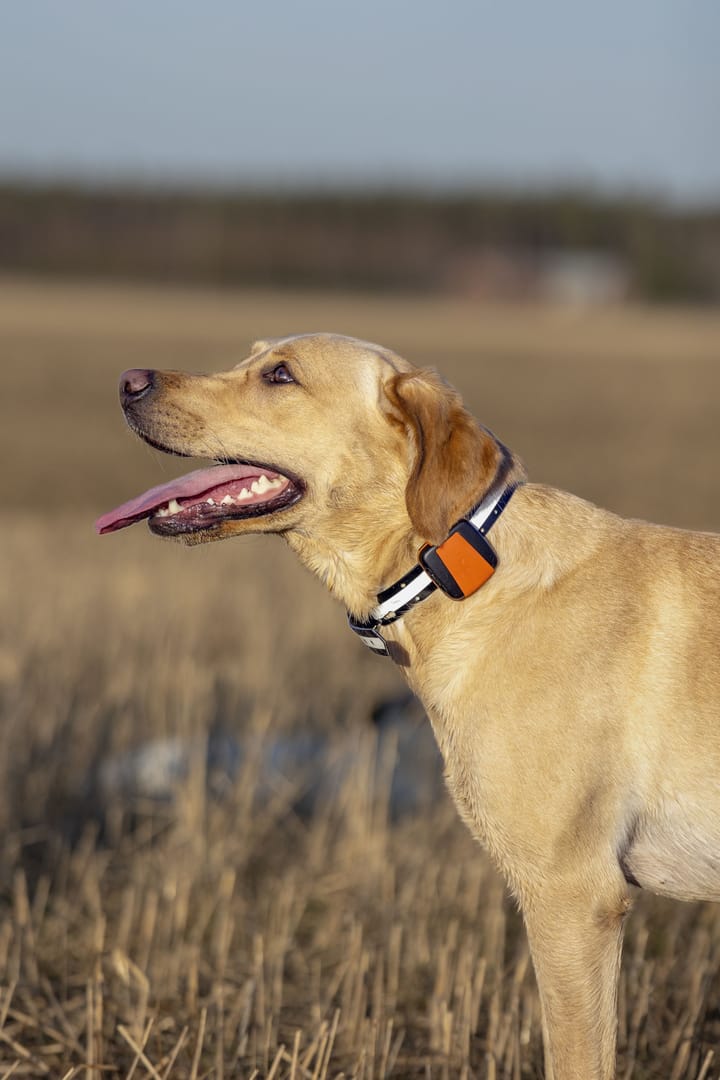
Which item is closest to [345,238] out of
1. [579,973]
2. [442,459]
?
[442,459]

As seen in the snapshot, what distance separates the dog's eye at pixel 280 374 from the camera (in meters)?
4.34

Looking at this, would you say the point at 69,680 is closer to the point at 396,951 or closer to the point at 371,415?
the point at 396,951

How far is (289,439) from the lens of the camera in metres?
4.26

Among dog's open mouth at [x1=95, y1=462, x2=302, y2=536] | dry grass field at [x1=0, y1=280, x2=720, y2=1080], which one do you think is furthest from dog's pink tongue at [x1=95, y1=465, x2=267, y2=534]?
dry grass field at [x1=0, y1=280, x2=720, y2=1080]

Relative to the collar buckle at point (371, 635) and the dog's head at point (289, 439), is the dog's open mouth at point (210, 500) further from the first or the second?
the collar buckle at point (371, 635)

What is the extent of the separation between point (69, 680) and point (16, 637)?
81 cm

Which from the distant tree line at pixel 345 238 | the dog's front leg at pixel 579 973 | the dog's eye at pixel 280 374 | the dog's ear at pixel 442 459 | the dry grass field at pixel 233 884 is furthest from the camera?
the distant tree line at pixel 345 238

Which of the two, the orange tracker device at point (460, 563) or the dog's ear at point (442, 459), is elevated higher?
the dog's ear at point (442, 459)

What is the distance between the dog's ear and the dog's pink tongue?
2.03 feet

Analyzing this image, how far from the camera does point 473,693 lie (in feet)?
12.4

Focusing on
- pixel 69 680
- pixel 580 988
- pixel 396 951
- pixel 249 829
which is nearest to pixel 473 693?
pixel 580 988

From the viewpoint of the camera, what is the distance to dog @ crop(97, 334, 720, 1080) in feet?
11.9

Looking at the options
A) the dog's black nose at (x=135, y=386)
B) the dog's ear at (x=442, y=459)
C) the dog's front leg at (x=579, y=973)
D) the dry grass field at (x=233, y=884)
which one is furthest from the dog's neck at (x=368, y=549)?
the dry grass field at (x=233, y=884)

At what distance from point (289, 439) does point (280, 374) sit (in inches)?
9.5
